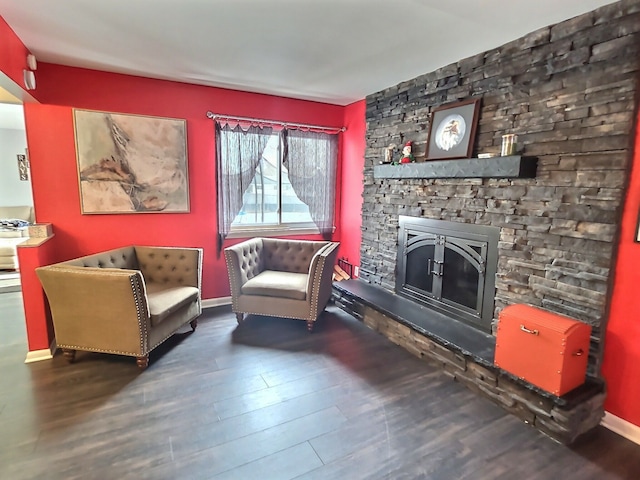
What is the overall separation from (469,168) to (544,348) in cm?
139

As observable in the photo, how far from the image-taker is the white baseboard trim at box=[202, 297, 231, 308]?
13.3 feet

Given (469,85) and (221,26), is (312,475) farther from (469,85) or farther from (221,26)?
(469,85)

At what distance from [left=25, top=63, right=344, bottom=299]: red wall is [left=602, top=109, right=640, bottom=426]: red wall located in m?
3.31

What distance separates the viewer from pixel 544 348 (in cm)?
206

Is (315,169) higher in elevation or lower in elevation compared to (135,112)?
lower

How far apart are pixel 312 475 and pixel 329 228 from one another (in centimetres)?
324

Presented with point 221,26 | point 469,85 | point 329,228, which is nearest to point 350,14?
point 221,26

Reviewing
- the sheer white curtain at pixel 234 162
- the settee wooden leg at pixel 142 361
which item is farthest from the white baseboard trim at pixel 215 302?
the settee wooden leg at pixel 142 361

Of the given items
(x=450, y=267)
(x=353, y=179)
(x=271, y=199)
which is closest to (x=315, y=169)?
(x=353, y=179)

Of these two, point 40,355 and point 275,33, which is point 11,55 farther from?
point 40,355

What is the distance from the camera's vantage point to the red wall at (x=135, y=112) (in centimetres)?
316

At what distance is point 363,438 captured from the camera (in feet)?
6.56

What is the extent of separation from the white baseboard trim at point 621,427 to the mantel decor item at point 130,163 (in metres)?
3.93

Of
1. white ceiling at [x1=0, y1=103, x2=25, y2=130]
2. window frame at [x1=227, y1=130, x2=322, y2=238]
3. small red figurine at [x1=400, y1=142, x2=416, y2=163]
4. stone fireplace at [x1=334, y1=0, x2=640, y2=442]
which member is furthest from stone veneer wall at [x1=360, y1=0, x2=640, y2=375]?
white ceiling at [x1=0, y1=103, x2=25, y2=130]
